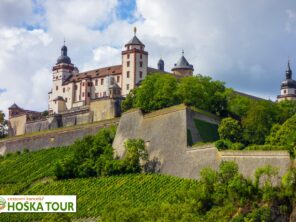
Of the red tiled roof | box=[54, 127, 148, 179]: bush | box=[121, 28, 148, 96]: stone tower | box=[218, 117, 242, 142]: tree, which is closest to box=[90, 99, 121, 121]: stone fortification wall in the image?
box=[121, 28, 148, 96]: stone tower

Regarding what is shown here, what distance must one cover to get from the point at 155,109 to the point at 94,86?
34737 millimetres

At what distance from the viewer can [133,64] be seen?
308ft

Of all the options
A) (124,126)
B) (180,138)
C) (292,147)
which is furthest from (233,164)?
(124,126)

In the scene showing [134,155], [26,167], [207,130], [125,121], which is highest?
[125,121]

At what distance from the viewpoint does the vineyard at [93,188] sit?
53.0m

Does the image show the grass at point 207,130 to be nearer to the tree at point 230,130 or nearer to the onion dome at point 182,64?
the tree at point 230,130

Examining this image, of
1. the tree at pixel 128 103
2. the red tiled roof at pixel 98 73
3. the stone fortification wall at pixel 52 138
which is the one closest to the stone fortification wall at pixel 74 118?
the tree at pixel 128 103

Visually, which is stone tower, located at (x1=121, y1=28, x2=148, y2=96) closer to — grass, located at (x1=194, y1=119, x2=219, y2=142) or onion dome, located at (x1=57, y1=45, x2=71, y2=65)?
onion dome, located at (x1=57, y1=45, x2=71, y2=65)

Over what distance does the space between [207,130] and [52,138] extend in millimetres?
22273

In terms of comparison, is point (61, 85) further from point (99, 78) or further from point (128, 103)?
point (128, 103)

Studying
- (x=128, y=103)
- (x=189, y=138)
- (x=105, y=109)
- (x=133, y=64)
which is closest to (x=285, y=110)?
(x=189, y=138)

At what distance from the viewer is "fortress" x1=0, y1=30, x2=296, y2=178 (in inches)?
2160

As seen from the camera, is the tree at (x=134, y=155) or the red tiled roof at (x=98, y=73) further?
the red tiled roof at (x=98, y=73)

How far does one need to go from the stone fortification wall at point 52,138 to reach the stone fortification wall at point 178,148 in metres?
8.95
